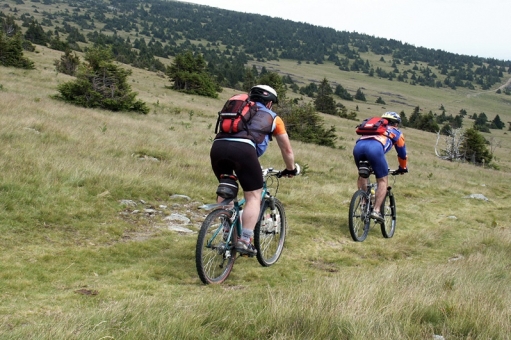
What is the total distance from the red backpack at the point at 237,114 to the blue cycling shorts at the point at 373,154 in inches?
145

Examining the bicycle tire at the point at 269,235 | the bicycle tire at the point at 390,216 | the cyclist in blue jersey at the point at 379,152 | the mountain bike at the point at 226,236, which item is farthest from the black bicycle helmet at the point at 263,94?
the bicycle tire at the point at 390,216

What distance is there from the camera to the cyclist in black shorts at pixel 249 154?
5.20 metres

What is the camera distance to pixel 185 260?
6070 mm

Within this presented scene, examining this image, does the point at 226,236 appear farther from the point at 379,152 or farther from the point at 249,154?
the point at 379,152

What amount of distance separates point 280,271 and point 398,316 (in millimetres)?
2580

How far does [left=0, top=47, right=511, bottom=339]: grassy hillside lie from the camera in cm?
337

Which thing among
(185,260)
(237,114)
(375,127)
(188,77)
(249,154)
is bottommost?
(188,77)

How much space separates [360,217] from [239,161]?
4.08m

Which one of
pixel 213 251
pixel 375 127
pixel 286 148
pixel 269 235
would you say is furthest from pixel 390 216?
pixel 213 251

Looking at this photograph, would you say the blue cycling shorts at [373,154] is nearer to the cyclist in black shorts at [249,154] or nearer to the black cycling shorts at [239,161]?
the cyclist in black shorts at [249,154]

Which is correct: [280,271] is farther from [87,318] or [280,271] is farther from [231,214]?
[87,318]

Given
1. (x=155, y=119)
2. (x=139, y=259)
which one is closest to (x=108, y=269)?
(x=139, y=259)

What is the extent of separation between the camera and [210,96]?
1954 inches

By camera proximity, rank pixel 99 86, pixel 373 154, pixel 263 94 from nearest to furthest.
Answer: pixel 263 94
pixel 373 154
pixel 99 86
